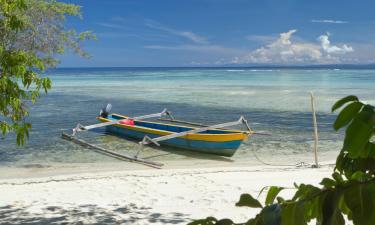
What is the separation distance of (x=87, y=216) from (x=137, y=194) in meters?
1.51

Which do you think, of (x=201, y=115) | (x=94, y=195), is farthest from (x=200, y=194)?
(x=201, y=115)

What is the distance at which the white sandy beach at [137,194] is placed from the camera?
6359 millimetres

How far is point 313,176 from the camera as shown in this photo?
30.4 ft

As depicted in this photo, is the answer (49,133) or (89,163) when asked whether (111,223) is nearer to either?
(89,163)

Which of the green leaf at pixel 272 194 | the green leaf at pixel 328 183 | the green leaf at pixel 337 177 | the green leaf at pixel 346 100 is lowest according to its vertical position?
the green leaf at pixel 272 194

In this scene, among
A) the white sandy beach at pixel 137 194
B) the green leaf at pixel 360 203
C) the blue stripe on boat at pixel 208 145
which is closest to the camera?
the green leaf at pixel 360 203

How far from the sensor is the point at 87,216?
6371mm

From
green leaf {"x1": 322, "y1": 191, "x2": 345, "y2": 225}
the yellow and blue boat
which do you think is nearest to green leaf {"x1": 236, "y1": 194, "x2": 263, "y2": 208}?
green leaf {"x1": 322, "y1": 191, "x2": 345, "y2": 225}

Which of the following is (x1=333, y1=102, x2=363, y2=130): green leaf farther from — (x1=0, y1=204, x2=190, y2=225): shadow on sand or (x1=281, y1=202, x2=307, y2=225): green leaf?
(x1=0, y1=204, x2=190, y2=225): shadow on sand

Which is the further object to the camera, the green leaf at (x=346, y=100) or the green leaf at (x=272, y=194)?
the green leaf at (x=272, y=194)

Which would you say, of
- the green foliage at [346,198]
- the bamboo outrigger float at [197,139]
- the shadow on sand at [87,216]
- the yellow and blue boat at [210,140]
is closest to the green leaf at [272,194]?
the green foliage at [346,198]

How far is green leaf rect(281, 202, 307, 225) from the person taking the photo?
1.97ft

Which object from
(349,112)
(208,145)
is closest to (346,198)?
(349,112)

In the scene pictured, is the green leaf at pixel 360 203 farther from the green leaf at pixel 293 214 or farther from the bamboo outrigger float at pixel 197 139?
the bamboo outrigger float at pixel 197 139
